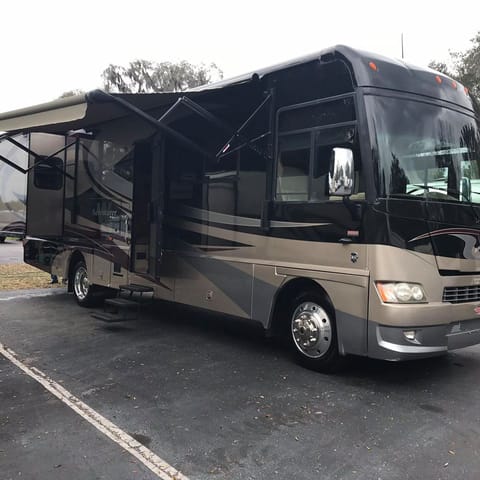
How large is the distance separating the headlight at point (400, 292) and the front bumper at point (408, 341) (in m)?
0.24

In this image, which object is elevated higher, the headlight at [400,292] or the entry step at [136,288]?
the headlight at [400,292]

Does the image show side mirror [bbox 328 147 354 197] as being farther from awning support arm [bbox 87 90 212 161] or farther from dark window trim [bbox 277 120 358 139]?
awning support arm [bbox 87 90 212 161]

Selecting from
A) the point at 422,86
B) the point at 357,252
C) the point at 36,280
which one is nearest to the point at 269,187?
the point at 357,252

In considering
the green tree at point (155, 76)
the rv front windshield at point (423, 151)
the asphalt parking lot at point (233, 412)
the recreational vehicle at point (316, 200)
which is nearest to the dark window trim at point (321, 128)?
the recreational vehicle at point (316, 200)

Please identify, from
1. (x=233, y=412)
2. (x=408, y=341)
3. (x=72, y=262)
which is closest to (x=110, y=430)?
(x=233, y=412)

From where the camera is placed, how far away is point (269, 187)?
5863mm

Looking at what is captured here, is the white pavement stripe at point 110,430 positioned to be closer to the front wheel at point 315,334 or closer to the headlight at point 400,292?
the front wheel at point 315,334

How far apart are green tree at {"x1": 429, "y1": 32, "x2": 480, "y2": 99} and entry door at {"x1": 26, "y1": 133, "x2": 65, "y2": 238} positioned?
21.5m

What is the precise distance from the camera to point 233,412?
436 cm

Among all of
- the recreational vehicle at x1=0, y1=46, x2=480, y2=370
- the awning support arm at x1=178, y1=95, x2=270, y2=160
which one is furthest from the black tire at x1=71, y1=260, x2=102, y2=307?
the awning support arm at x1=178, y1=95, x2=270, y2=160

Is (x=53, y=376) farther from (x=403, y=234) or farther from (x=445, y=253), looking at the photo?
(x=445, y=253)

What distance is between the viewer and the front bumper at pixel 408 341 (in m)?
4.64

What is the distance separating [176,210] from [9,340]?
2.80 metres

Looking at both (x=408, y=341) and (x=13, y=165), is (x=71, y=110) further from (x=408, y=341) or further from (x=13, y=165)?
(x=408, y=341)
